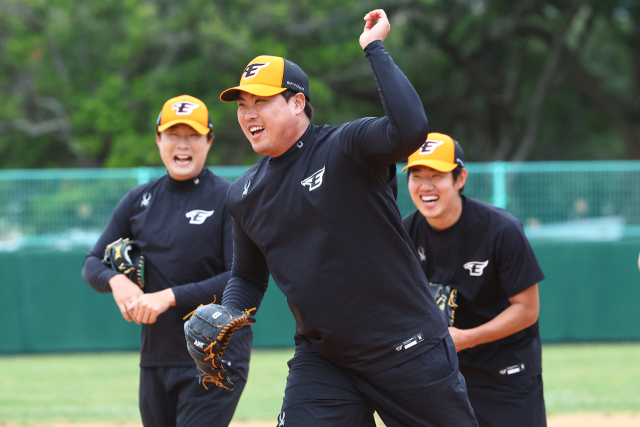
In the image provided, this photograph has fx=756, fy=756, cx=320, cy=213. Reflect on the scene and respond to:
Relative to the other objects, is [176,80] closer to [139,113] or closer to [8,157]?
[139,113]

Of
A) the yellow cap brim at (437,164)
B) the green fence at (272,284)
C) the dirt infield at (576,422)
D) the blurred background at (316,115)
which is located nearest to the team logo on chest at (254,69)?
the yellow cap brim at (437,164)

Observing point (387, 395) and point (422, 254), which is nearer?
point (387, 395)

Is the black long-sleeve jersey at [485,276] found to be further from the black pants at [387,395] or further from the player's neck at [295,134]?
the player's neck at [295,134]

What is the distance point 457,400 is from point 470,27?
26.9m

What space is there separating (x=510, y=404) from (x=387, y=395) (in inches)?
59.1

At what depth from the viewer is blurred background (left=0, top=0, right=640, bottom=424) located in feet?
39.6

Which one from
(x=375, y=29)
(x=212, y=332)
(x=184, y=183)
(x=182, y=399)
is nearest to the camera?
(x=375, y=29)

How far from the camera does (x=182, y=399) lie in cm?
430

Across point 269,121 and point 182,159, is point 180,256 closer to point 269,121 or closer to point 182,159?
point 182,159

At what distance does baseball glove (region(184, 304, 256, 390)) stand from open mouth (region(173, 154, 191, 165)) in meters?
1.27

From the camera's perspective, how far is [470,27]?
28.5m

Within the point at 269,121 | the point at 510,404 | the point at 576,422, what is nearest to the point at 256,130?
the point at 269,121

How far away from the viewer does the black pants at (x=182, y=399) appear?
13.9 feet

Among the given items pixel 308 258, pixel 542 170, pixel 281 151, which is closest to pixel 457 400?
pixel 308 258
